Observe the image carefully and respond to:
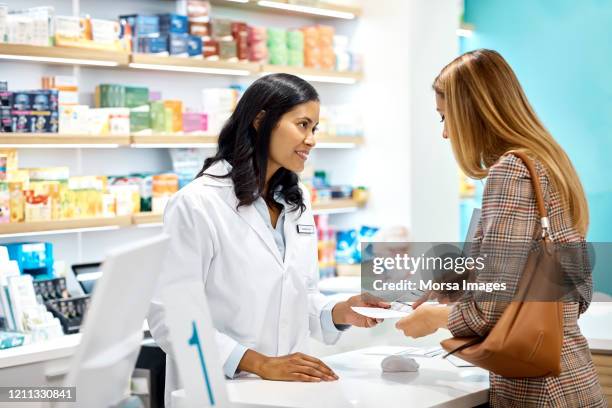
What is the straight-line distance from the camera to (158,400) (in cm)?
457

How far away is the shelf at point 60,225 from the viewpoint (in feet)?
13.7

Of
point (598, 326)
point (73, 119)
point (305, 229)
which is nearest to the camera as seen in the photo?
point (305, 229)

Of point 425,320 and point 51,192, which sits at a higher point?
point 51,192

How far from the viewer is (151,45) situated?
491 centimetres

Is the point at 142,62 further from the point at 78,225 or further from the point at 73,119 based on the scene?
the point at 78,225

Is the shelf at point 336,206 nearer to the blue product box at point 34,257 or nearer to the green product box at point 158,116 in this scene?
the green product box at point 158,116

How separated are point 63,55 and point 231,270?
7.53 ft

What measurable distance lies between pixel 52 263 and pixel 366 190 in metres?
2.64

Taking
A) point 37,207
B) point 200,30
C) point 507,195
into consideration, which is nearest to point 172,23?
point 200,30

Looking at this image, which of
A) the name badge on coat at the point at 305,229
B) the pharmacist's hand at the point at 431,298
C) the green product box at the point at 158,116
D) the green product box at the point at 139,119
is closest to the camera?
the pharmacist's hand at the point at 431,298

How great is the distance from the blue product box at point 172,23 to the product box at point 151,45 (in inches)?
2.9

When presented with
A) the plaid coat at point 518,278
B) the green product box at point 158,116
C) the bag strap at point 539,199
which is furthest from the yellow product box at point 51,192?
the bag strap at point 539,199

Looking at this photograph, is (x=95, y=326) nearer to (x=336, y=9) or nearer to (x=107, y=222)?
(x=107, y=222)

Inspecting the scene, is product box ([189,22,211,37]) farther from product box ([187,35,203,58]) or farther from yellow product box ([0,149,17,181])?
yellow product box ([0,149,17,181])
